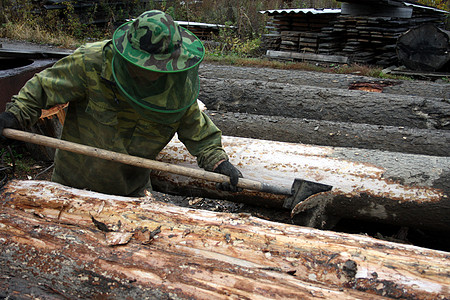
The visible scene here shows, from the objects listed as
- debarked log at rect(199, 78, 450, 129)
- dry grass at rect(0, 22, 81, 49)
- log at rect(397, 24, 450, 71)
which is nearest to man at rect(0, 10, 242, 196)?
debarked log at rect(199, 78, 450, 129)

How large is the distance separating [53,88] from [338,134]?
8.46 feet

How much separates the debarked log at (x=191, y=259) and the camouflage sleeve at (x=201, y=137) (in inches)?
24.4

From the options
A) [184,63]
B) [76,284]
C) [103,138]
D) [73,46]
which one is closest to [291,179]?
[184,63]

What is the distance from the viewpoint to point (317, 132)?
12.3ft

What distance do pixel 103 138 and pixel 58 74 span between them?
544 mm

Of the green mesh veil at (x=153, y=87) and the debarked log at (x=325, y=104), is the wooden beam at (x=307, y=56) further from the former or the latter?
the green mesh veil at (x=153, y=87)

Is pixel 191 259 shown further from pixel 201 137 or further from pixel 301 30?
pixel 301 30

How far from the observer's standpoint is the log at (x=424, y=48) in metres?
7.74

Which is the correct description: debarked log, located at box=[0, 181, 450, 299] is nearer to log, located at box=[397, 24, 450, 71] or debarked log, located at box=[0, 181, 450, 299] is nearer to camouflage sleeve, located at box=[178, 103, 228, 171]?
camouflage sleeve, located at box=[178, 103, 228, 171]

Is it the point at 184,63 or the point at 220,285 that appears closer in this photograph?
the point at 220,285

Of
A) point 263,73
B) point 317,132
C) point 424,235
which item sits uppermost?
point 263,73

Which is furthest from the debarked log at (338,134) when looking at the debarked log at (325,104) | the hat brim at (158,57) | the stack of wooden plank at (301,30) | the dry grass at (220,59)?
the stack of wooden plank at (301,30)

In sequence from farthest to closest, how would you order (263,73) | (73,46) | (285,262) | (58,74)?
1. (73,46)
2. (263,73)
3. (58,74)
4. (285,262)

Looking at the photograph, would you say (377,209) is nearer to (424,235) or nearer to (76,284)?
(424,235)
